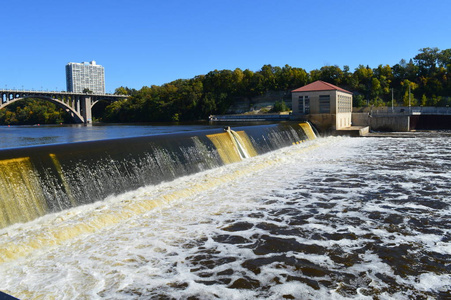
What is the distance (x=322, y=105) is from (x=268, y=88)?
50.8 meters

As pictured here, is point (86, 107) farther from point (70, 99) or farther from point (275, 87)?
point (275, 87)

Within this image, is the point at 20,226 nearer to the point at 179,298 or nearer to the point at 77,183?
the point at 77,183

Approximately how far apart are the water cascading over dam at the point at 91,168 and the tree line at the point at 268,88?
52686 mm

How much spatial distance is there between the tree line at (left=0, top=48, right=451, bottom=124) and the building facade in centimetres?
3151

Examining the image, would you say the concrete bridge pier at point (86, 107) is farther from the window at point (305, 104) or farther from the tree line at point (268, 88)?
the window at point (305, 104)

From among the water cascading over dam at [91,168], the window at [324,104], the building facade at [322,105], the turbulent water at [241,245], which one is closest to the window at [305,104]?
the building facade at [322,105]

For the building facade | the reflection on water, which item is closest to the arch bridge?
the reflection on water

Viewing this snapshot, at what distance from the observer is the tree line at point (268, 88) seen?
220 ft

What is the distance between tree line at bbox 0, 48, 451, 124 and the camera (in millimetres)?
66938

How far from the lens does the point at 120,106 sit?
7969cm

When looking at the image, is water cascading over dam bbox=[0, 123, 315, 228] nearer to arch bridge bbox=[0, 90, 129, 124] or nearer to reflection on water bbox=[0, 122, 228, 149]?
reflection on water bbox=[0, 122, 228, 149]

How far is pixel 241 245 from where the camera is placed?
21.3ft

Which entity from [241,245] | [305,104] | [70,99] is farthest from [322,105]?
[70,99]

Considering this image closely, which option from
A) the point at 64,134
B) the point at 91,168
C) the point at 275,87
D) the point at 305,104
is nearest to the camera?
A: the point at 91,168
